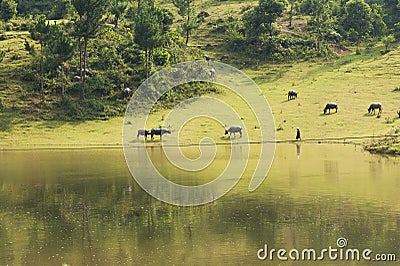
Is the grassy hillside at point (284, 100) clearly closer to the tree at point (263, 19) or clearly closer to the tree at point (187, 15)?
the tree at point (187, 15)

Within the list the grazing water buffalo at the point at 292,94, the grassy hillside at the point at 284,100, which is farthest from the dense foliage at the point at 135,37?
the grazing water buffalo at the point at 292,94

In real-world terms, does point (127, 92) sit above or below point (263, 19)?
below

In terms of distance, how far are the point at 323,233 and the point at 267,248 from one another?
235cm

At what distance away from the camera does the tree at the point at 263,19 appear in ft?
232

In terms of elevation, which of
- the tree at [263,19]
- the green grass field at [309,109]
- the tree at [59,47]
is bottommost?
the green grass field at [309,109]

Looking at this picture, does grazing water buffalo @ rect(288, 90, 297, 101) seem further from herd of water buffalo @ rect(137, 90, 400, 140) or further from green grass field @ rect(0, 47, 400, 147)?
herd of water buffalo @ rect(137, 90, 400, 140)

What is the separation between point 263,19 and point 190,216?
51.8 m

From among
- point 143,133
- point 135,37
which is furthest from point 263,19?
point 143,133

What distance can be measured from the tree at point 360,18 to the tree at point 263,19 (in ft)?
32.5

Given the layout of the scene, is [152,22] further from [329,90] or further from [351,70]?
[351,70]

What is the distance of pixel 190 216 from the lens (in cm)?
2227

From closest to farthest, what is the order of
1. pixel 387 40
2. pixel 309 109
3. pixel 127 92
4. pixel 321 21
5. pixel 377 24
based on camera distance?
pixel 309 109 < pixel 127 92 < pixel 387 40 < pixel 321 21 < pixel 377 24

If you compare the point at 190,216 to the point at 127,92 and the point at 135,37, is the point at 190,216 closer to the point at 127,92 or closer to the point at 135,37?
the point at 127,92

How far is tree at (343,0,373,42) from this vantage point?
74.9m
